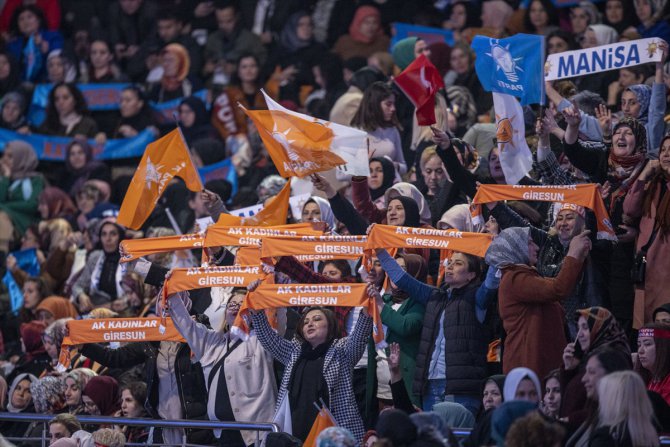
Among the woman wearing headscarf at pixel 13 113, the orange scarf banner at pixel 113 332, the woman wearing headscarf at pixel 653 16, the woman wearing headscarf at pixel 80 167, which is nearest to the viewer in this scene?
the orange scarf banner at pixel 113 332

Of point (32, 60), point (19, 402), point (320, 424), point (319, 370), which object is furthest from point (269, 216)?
point (32, 60)

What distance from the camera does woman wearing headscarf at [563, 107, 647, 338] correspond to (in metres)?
10.7

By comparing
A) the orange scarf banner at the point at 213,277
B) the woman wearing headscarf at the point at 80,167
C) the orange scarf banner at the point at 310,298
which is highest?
the woman wearing headscarf at the point at 80,167

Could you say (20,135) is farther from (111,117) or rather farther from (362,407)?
(362,407)

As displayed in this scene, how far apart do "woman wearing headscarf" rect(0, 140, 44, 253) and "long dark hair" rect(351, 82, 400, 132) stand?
547 centimetres

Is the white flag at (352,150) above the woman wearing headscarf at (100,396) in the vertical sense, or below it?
above

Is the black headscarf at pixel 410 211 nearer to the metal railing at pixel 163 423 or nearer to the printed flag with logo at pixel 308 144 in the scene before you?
the printed flag with logo at pixel 308 144

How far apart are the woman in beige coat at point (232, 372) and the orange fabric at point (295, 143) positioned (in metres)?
1.13

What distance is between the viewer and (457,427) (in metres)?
9.76

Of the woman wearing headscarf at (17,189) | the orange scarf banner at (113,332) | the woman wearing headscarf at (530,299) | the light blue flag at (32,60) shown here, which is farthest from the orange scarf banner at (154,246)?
the light blue flag at (32,60)

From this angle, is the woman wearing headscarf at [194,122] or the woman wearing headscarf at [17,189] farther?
the woman wearing headscarf at [194,122]

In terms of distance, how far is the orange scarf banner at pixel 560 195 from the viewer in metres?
10.5

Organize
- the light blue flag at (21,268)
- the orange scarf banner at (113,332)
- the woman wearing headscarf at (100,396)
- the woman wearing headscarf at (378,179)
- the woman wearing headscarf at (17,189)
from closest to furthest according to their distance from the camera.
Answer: the orange scarf banner at (113,332), the woman wearing headscarf at (100,396), the woman wearing headscarf at (378,179), the light blue flag at (21,268), the woman wearing headscarf at (17,189)

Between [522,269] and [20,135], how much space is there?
11161 millimetres
